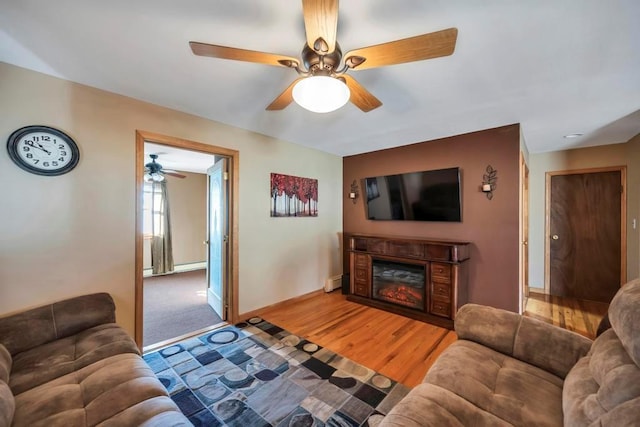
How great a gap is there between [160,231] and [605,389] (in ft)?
21.9

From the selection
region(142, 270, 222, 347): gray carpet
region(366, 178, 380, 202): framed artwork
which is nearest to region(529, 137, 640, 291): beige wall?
region(366, 178, 380, 202): framed artwork

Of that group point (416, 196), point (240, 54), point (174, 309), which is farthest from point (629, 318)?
point (174, 309)

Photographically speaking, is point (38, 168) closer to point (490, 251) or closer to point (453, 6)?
point (453, 6)

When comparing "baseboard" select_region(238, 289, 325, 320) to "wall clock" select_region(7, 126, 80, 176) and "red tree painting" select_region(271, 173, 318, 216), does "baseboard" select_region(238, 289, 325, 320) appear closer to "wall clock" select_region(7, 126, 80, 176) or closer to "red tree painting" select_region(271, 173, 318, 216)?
"red tree painting" select_region(271, 173, 318, 216)

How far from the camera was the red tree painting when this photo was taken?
11.4ft

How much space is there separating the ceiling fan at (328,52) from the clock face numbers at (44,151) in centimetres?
158

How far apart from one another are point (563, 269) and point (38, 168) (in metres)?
6.43

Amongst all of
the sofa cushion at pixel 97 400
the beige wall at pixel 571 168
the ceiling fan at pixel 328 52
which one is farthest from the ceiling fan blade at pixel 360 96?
the beige wall at pixel 571 168

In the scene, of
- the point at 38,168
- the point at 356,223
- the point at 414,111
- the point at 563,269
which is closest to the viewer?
the point at 38,168

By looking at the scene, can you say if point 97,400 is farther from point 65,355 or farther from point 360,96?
point 360,96

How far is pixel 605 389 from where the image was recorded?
2.90 feet

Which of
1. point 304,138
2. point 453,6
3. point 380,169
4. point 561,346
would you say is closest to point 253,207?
point 304,138

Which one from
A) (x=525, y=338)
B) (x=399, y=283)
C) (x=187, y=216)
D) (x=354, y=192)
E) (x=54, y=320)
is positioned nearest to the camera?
(x=525, y=338)

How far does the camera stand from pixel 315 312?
Result: 336 centimetres
